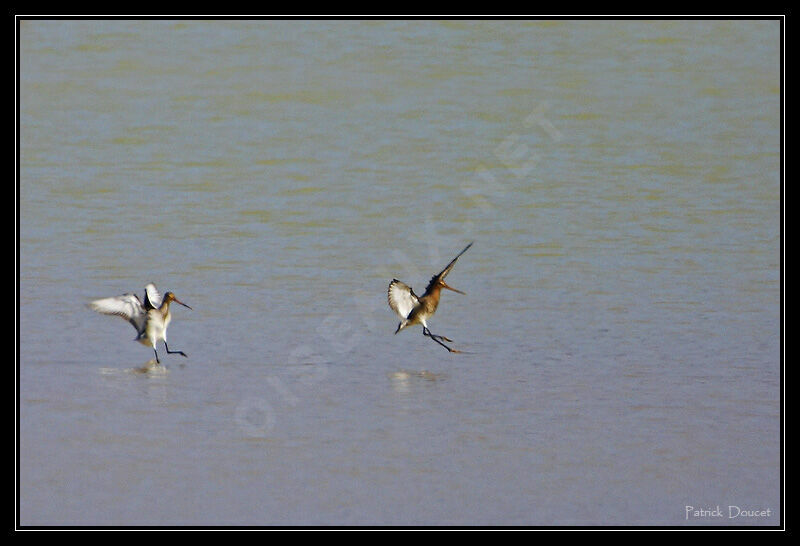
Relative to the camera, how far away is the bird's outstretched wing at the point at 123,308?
853cm

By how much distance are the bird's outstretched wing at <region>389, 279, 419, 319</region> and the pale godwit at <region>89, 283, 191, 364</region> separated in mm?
1334

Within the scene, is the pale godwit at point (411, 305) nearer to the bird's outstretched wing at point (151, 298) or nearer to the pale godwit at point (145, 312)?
the pale godwit at point (145, 312)

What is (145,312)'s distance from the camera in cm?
852

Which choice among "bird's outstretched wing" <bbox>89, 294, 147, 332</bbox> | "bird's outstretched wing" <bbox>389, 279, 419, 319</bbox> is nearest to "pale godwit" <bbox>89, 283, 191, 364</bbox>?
"bird's outstretched wing" <bbox>89, 294, 147, 332</bbox>

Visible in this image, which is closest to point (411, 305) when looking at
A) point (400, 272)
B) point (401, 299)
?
point (401, 299)

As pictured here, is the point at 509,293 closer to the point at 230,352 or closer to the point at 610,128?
the point at 230,352

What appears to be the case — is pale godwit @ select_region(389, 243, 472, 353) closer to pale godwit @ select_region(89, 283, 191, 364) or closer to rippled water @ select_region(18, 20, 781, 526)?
rippled water @ select_region(18, 20, 781, 526)

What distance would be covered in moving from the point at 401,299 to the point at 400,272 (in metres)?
1.53

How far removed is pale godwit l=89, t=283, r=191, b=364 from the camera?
8391 millimetres

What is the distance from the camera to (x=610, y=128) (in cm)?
1455

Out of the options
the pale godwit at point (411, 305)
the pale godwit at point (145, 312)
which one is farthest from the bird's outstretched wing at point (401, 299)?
the pale godwit at point (145, 312)

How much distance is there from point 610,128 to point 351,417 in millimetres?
8288

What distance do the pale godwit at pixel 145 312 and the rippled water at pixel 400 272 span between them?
0.20m

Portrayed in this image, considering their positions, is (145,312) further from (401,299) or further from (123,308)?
(401,299)
